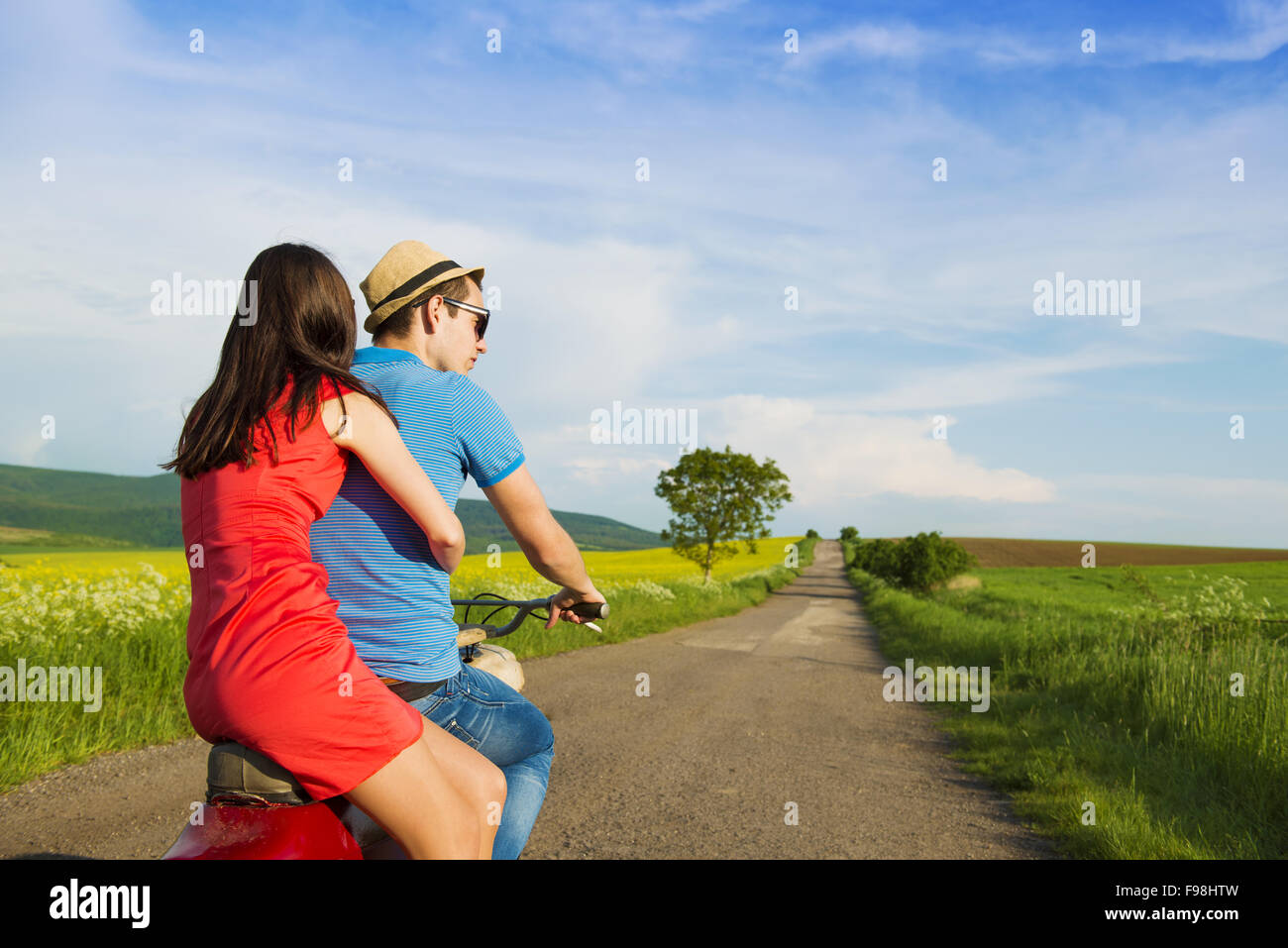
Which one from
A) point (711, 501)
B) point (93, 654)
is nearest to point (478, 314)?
point (93, 654)

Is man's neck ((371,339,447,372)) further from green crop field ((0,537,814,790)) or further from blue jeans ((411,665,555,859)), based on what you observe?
green crop field ((0,537,814,790))

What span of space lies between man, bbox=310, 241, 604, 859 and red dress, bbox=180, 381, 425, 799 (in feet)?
0.69

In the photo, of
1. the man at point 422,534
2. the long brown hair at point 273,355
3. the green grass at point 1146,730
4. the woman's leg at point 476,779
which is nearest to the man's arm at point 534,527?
the man at point 422,534

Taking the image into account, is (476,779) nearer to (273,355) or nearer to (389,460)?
(389,460)

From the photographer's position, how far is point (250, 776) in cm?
144

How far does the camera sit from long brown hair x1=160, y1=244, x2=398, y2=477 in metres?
1.51

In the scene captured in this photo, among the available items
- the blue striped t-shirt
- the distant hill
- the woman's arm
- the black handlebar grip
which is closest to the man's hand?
the black handlebar grip
